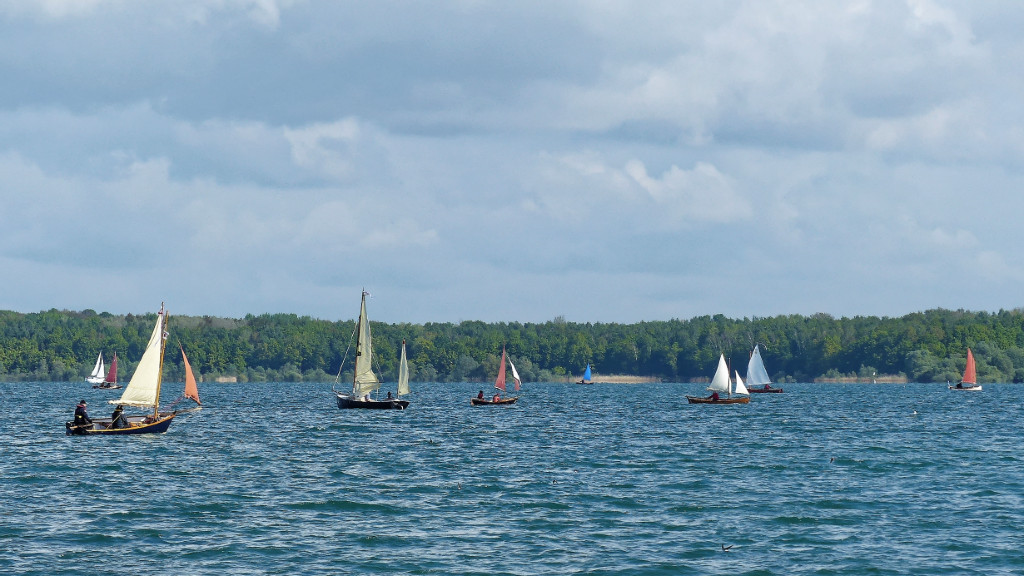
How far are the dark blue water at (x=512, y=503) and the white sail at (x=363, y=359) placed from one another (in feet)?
83.6

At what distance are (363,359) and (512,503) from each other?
73.4 m

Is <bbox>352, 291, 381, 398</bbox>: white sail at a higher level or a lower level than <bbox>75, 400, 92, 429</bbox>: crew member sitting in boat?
higher

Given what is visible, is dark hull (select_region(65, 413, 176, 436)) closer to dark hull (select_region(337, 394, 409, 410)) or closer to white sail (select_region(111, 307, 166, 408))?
white sail (select_region(111, 307, 166, 408))

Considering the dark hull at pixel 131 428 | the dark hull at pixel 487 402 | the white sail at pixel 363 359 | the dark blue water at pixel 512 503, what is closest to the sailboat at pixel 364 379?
the white sail at pixel 363 359

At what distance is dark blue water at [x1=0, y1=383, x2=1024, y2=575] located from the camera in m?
37.8

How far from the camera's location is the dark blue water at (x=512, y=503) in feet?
124

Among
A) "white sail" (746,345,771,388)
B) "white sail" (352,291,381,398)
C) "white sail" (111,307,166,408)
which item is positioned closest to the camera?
"white sail" (111,307,166,408)

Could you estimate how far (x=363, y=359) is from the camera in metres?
122

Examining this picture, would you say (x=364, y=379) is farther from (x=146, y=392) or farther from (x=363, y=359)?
(x=146, y=392)

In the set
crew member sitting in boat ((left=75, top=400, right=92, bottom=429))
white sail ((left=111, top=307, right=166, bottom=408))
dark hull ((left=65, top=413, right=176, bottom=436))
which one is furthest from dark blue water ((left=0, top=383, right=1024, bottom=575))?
white sail ((left=111, top=307, right=166, bottom=408))

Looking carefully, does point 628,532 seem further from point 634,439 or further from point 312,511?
point 634,439

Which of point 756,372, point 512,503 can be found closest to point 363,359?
point 512,503

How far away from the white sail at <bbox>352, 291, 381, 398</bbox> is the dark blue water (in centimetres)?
2550

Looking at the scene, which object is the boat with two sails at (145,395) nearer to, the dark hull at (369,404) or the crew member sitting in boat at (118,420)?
the crew member sitting in boat at (118,420)
